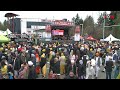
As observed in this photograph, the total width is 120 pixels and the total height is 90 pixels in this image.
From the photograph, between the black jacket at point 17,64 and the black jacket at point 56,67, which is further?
the black jacket at point 56,67

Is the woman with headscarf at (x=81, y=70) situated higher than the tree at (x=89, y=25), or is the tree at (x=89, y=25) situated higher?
the tree at (x=89, y=25)

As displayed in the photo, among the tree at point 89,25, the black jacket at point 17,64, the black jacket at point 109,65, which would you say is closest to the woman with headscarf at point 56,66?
the black jacket at point 17,64

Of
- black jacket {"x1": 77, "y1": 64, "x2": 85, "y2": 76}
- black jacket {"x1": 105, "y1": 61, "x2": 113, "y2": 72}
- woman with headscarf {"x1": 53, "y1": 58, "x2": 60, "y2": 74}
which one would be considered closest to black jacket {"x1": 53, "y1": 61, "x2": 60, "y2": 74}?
woman with headscarf {"x1": 53, "y1": 58, "x2": 60, "y2": 74}

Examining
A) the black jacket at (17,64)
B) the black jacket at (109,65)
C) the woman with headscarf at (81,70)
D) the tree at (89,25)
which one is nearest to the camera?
the woman with headscarf at (81,70)

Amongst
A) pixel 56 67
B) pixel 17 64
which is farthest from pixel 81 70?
pixel 17 64

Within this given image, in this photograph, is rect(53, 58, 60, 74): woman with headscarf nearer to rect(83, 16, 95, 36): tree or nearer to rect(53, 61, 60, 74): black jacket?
rect(53, 61, 60, 74): black jacket

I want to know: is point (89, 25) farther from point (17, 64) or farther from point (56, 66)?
point (17, 64)

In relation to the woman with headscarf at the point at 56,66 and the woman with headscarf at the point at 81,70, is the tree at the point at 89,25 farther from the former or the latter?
the woman with headscarf at the point at 81,70

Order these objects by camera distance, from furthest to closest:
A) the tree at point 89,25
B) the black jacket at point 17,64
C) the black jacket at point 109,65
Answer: the tree at point 89,25 → the black jacket at point 109,65 → the black jacket at point 17,64
